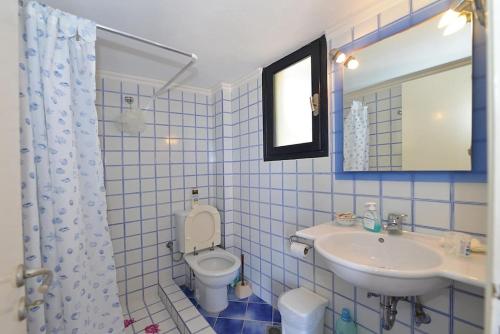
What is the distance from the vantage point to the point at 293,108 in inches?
Result: 67.7

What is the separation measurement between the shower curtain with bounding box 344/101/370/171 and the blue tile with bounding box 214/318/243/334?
144 centimetres

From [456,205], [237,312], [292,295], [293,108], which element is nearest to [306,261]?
[292,295]

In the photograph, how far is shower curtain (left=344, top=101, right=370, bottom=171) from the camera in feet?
4.01

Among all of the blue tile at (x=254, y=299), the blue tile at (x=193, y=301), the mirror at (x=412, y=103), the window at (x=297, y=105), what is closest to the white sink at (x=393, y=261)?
the mirror at (x=412, y=103)

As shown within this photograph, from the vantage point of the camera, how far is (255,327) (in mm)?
1630

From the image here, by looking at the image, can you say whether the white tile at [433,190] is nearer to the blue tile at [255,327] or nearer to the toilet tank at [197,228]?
the blue tile at [255,327]

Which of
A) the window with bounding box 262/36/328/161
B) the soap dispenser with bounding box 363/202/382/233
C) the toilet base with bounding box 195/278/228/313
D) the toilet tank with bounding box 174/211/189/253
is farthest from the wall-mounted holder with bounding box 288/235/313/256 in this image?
the toilet tank with bounding box 174/211/189/253

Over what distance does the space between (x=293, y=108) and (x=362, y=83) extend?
58 centimetres

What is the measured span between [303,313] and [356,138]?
3.53ft

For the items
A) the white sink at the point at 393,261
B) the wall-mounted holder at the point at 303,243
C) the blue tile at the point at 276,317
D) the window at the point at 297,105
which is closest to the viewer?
the white sink at the point at 393,261

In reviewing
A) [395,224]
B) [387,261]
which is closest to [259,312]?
[387,261]

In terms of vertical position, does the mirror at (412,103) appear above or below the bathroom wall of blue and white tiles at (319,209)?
above

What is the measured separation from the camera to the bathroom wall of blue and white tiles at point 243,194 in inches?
40.2

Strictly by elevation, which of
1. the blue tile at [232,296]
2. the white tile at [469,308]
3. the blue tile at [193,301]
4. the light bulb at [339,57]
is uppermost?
the light bulb at [339,57]
